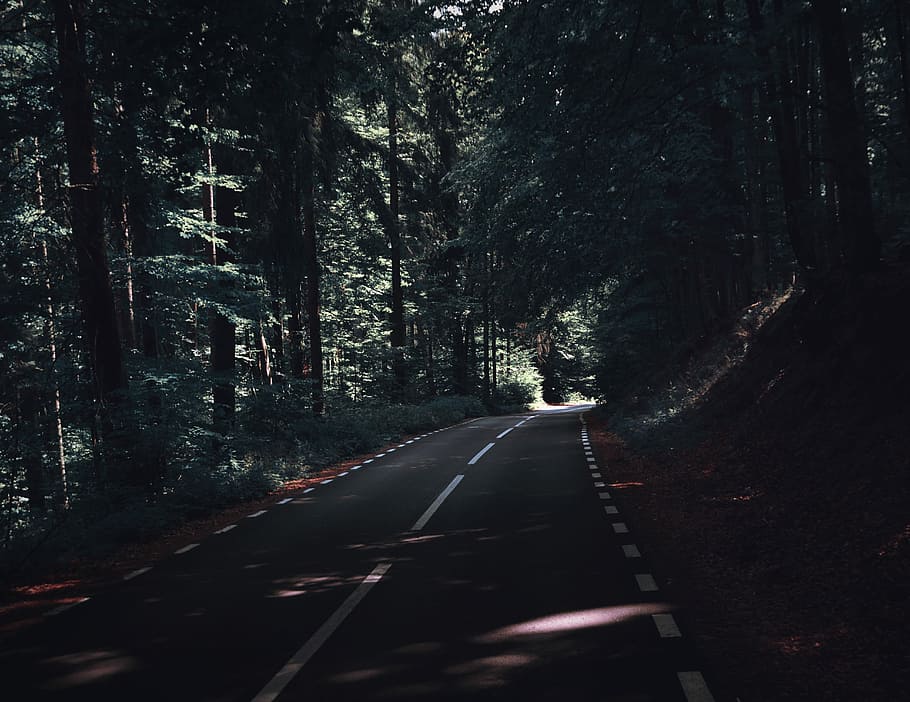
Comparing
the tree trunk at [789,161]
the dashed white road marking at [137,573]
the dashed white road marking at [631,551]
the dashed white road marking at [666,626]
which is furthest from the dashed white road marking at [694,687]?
the tree trunk at [789,161]

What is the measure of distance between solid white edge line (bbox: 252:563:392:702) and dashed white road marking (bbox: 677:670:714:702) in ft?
8.56

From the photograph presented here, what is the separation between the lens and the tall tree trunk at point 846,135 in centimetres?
999

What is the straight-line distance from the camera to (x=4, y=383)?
8555mm

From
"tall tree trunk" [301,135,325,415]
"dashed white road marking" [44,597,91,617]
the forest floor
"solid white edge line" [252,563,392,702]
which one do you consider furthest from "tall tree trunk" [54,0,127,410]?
the forest floor

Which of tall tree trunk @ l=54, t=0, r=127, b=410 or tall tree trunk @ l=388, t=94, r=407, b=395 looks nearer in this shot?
tall tree trunk @ l=54, t=0, r=127, b=410

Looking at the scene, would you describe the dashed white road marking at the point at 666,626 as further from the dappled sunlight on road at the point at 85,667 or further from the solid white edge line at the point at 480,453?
the solid white edge line at the point at 480,453

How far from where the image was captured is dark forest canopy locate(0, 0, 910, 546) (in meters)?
8.48

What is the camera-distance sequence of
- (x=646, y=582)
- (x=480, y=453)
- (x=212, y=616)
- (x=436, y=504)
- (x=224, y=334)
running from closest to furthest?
1. (x=212, y=616)
2. (x=646, y=582)
3. (x=436, y=504)
4. (x=224, y=334)
5. (x=480, y=453)

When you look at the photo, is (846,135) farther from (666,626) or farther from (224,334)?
(224,334)

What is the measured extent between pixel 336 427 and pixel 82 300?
11.2m

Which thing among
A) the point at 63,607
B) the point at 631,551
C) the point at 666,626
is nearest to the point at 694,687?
the point at 666,626

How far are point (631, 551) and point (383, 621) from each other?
3439 mm

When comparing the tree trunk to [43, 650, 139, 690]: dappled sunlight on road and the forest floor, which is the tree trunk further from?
[43, 650, 139, 690]: dappled sunlight on road

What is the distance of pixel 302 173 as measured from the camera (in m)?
14.4
